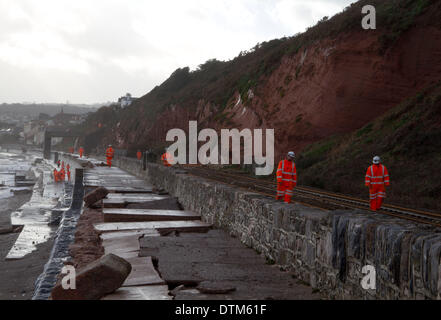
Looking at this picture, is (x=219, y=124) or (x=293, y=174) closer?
(x=293, y=174)

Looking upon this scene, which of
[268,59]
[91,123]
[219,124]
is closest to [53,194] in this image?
[219,124]

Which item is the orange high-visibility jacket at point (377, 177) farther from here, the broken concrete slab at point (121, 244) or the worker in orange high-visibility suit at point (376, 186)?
the broken concrete slab at point (121, 244)

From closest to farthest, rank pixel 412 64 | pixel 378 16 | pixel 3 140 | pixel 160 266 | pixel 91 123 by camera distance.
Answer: pixel 160 266 < pixel 412 64 < pixel 378 16 < pixel 91 123 < pixel 3 140

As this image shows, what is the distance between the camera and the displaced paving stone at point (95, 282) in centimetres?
556

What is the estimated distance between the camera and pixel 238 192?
10062 millimetres

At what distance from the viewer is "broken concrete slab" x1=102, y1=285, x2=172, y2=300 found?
5.61 m

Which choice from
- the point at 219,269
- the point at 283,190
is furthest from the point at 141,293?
the point at 283,190

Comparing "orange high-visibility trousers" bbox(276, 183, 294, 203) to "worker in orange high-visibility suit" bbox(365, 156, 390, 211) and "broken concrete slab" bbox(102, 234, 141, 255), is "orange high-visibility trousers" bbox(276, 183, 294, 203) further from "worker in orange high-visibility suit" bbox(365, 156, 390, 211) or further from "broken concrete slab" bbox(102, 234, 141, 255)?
"broken concrete slab" bbox(102, 234, 141, 255)

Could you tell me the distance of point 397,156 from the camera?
1944 centimetres

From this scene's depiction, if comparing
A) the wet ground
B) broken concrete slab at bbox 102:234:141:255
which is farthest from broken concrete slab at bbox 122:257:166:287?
the wet ground

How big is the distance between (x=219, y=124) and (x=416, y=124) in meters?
24.1

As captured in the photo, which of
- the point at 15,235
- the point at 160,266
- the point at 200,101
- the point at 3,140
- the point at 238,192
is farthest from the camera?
the point at 3,140
